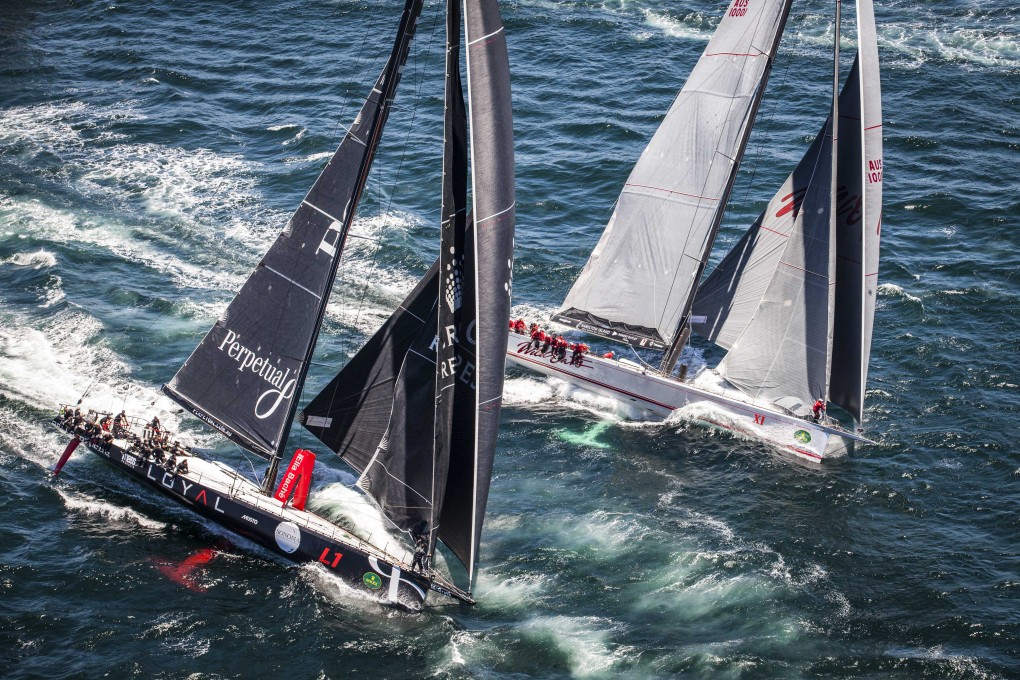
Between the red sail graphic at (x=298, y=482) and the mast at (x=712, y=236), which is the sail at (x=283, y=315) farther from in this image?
the mast at (x=712, y=236)

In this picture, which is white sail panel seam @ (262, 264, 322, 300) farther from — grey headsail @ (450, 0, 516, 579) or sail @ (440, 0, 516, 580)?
grey headsail @ (450, 0, 516, 579)

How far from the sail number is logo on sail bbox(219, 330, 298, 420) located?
68.5 ft

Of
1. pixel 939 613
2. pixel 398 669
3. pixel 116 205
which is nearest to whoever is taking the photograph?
pixel 398 669

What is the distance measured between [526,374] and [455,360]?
50.7ft

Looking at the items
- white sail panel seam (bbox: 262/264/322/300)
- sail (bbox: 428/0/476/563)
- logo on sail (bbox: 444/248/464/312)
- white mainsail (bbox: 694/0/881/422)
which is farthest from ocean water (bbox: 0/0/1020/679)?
logo on sail (bbox: 444/248/464/312)

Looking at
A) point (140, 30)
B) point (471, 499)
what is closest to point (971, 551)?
point (471, 499)

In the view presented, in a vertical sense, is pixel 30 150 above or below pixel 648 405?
above

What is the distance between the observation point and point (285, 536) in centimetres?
3209

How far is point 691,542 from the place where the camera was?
34750mm

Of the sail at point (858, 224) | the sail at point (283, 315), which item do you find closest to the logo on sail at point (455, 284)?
the sail at point (283, 315)

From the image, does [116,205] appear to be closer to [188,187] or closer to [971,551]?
[188,187]

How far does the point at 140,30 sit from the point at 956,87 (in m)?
54.7

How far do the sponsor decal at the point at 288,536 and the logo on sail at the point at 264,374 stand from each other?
3503mm

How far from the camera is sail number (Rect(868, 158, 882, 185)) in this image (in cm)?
3688
